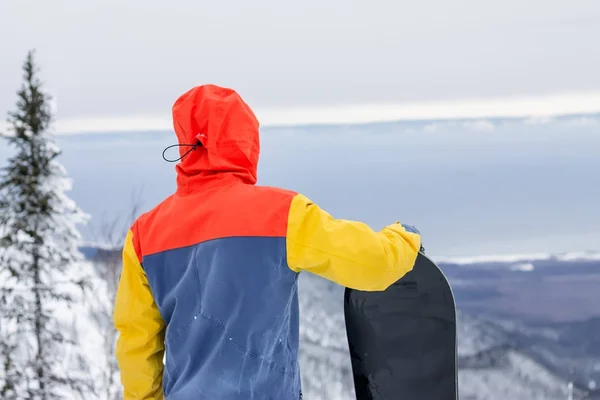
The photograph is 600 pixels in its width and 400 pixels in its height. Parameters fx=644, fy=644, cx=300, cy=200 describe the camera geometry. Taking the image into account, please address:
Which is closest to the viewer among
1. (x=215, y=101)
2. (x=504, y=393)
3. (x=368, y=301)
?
(x=215, y=101)

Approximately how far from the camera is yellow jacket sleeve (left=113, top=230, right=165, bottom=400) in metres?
1.70

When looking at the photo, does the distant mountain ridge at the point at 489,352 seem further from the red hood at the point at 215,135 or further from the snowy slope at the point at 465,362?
the red hood at the point at 215,135

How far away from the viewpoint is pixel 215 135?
1571 mm

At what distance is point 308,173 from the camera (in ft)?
198

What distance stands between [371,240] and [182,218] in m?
0.47

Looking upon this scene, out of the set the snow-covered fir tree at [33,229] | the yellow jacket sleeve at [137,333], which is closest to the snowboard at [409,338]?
the yellow jacket sleeve at [137,333]

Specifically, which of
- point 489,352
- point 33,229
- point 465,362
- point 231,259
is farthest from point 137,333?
point 489,352

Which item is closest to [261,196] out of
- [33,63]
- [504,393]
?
[33,63]

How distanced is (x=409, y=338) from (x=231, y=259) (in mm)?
1000

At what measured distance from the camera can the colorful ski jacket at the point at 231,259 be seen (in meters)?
1.51

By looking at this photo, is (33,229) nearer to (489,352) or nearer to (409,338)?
(409,338)

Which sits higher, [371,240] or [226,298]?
[371,240]

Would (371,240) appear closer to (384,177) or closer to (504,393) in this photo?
(504,393)

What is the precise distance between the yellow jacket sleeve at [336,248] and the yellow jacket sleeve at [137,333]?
44 centimetres
